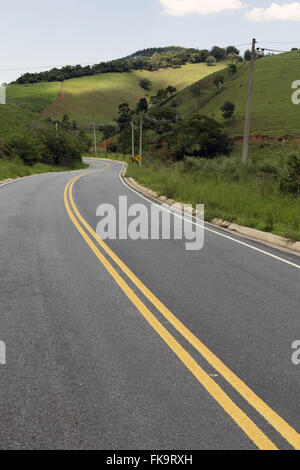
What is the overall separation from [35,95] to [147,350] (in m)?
155

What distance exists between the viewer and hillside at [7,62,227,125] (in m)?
137

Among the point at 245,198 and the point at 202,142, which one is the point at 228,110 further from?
the point at 245,198

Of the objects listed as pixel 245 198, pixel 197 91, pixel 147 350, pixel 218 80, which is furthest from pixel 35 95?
pixel 147 350

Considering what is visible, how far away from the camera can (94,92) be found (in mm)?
156000

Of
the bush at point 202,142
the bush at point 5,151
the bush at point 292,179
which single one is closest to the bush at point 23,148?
the bush at point 5,151

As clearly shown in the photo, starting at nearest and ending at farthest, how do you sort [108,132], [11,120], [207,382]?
[207,382] → [11,120] → [108,132]

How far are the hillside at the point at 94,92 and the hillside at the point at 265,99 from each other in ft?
110

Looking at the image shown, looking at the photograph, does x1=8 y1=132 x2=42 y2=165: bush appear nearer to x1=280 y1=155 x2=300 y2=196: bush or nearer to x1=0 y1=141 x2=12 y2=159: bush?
x1=0 y1=141 x2=12 y2=159: bush

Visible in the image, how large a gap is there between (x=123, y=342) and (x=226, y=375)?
1.21 m

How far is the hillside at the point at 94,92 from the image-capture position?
13675cm

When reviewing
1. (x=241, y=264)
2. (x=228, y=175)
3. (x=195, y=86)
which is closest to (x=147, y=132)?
(x=195, y=86)

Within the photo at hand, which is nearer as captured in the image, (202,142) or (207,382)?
(207,382)
